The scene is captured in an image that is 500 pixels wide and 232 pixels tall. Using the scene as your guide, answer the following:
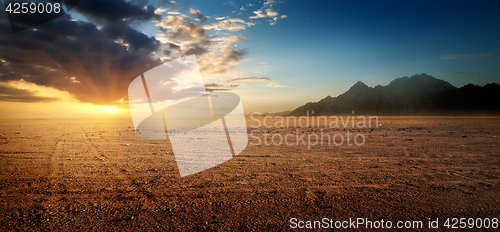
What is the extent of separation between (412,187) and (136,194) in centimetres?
716

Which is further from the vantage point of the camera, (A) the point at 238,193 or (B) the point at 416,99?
(B) the point at 416,99

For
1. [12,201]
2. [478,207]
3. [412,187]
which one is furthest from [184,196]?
[478,207]

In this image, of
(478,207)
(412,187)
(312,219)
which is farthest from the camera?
(412,187)

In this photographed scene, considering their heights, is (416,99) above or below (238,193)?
above

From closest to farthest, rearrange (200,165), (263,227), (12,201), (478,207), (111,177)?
(263,227), (478,207), (12,201), (111,177), (200,165)

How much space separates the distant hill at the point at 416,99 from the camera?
110938mm

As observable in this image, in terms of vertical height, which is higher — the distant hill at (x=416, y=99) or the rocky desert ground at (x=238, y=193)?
the distant hill at (x=416, y=99)

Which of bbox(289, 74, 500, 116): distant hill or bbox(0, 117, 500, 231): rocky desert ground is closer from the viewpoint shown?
bbox(0, 117, 500, 231): rocky desert ground

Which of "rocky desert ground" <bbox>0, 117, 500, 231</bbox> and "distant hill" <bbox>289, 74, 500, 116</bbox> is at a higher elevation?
"distant hill" <bbox>289, 74, 500, 116</bbox>

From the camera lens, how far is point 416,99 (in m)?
128

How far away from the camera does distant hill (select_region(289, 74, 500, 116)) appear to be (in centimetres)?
11094

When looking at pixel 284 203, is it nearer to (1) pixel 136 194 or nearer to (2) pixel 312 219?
(2) pixel 312 219

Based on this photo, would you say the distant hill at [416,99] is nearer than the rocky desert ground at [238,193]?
No

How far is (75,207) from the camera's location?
475 cm
